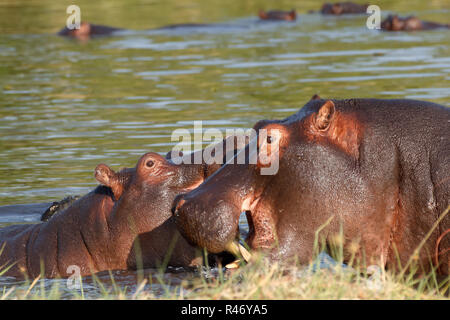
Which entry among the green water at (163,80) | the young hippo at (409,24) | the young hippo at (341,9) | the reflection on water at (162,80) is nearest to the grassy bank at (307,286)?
the reflection on water at (162,80)

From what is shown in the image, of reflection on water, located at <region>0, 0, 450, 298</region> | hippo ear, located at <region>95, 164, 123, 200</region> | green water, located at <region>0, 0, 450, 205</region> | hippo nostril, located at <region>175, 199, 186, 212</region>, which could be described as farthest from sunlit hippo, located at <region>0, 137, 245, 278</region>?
green water, located at <region>0, 0, 450, 205</region>

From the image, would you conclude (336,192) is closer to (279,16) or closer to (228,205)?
(228,205)

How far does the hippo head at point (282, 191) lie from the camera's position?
14.8ft

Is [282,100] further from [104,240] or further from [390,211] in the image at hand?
[390,211]

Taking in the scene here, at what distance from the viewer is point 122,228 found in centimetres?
603

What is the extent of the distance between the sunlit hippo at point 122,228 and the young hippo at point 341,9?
731 inches

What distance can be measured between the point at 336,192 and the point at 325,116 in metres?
0.39

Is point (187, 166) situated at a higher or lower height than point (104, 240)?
higher

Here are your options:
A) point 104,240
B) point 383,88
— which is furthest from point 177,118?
point 104,240

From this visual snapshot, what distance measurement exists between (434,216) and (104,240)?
2405 mm

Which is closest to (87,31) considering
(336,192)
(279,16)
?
(279,16)

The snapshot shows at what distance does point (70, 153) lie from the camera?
1023 centimetres

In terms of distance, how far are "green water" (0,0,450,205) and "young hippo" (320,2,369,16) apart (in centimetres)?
42
